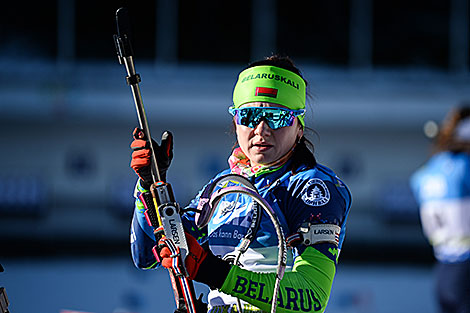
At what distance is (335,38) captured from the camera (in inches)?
371

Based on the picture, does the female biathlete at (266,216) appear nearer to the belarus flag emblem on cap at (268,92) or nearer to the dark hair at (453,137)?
the belarus flag emblem on cap at (268,92)

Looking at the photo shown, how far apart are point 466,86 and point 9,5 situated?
6.13 metres

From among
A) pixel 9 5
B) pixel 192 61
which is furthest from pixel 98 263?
pixel 9 5

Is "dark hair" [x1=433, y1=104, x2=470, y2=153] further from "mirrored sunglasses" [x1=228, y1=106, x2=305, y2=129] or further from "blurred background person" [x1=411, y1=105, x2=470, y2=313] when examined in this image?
"mirrored sunglasses" [x1=228, y1=106, x2=305, y2=129]

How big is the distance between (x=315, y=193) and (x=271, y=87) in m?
0.40

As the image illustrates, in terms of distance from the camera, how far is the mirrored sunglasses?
7.68ft

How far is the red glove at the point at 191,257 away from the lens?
202 centimetres

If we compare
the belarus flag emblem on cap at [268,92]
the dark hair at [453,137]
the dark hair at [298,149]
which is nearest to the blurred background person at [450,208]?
the dark hair at [453,137]

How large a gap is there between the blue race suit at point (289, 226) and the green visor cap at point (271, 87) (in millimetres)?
226

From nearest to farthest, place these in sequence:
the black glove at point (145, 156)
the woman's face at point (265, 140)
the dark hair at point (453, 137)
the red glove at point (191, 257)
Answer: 1. the red glove at point (191, 257)
2. the black glove at point (145, 156)
3. the woman's face at point (265, 140)
4. the dark hair at point (453, 137)

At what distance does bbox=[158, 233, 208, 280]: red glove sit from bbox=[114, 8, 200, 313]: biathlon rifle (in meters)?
0.02

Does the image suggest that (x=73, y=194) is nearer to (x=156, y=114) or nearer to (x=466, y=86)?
(x=156, y=114)

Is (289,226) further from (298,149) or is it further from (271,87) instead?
(271,87)

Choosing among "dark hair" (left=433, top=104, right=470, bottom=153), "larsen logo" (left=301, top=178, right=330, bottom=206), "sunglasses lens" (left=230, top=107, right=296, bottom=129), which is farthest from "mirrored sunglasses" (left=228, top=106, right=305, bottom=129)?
"dark hair" (left=433, top=104, right=470, bottom=153)
